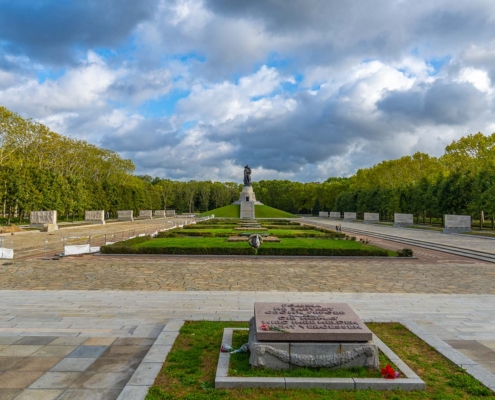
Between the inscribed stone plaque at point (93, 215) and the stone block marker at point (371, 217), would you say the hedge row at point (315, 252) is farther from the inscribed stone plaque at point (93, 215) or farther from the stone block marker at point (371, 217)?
the stone block marker at point (371, 217)

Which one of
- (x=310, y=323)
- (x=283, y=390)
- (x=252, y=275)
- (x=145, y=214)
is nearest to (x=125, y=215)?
(x=145, y=214)

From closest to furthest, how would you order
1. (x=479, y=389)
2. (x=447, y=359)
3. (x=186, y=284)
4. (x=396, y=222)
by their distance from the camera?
(x=479, y=389) → (x=447, y=359) → (x=186, y=284) → (x=396, y=222)

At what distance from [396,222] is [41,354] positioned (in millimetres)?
49151

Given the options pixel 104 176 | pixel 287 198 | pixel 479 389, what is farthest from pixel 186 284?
pixel 287 198

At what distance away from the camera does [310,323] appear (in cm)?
536

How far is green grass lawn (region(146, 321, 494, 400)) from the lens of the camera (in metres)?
4.36

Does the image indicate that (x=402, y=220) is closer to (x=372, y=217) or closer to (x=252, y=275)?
(x=372, y=217)

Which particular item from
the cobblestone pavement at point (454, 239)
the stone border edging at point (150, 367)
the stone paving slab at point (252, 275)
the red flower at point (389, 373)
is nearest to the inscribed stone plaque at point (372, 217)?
the cobblestone pavement at point (454, 239)

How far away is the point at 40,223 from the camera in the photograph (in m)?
37.8

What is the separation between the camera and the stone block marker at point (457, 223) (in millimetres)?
37281

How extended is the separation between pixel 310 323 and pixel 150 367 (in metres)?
2.40

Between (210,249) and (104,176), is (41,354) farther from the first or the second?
(104,176)

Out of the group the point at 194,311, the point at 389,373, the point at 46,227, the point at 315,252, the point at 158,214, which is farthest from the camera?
the point at 158,214

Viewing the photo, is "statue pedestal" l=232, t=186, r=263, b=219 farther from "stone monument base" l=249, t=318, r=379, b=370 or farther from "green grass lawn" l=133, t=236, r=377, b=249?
"stone monument base" l=249, t=318, r=379, b=370
